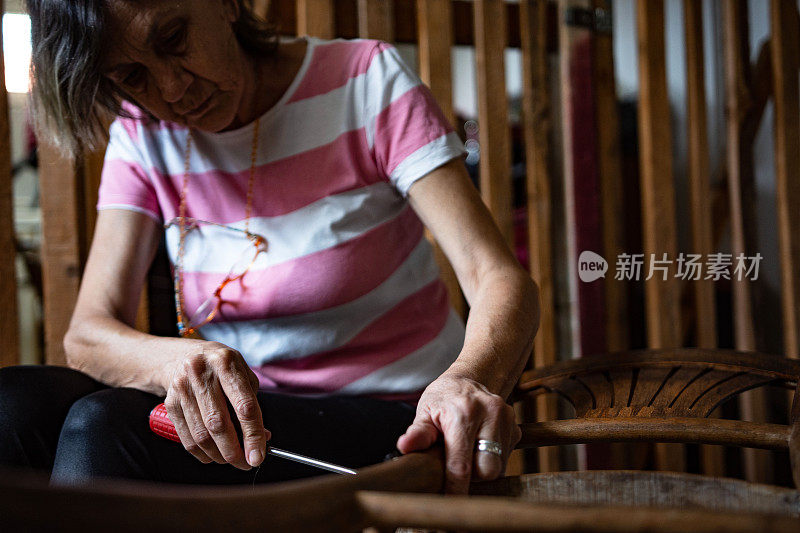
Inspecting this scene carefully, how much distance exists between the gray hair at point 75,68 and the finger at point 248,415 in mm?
474

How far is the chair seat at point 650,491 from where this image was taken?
22.8 inches

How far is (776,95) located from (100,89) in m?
1.57

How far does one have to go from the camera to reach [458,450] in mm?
644

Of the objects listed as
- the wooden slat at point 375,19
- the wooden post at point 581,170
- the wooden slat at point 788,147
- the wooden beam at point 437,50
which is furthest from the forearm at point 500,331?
the wooden slat at point 788,147

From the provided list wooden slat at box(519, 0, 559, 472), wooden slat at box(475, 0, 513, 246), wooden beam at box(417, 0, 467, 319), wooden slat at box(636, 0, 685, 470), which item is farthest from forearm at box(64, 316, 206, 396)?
wooden slat at box(636, 0, 685, 470)

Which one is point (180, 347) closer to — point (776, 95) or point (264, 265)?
point (264, 265)

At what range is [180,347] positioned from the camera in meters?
0.89

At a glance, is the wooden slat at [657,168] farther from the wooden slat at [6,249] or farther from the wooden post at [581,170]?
the wooden slat at [6,249]

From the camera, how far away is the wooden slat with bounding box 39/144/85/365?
4.51 feet

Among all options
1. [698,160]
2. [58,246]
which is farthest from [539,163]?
[58,246]

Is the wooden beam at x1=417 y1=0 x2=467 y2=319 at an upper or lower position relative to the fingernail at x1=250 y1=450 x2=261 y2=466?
upper

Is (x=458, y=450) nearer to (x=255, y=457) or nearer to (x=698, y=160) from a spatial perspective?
(x=255, y=457)

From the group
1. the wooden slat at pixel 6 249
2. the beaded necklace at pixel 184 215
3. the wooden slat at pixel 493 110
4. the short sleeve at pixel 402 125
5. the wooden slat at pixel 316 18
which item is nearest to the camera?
the short sleeve at pixel 402 125

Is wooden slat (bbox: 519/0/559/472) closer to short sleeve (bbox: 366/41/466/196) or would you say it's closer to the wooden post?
the wooden post
